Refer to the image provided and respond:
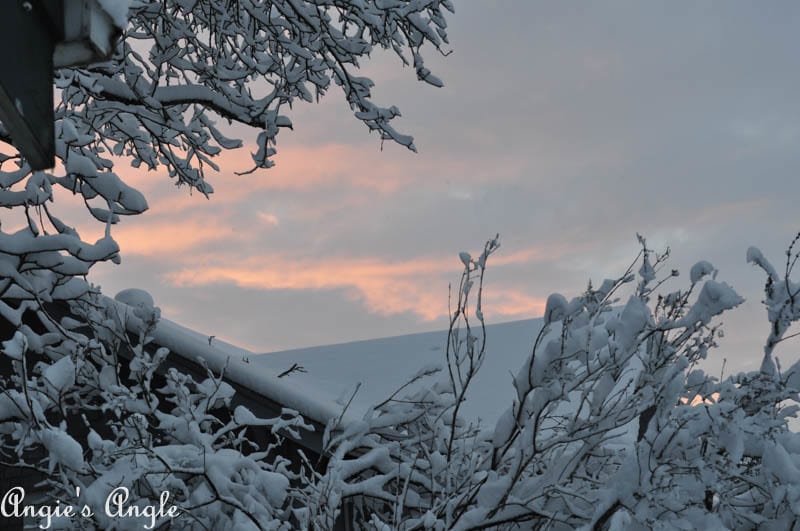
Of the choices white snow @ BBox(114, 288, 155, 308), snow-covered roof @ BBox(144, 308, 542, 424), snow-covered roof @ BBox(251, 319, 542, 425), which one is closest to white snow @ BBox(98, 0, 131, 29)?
snow-covered roof @ BBox(144, 308, 542, 424)

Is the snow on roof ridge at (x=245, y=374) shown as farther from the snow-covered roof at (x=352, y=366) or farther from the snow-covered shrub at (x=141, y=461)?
the snow-covered shrub at (x=141, y=461)

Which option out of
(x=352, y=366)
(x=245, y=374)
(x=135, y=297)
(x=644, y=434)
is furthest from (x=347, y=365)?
(x=644, y=434)

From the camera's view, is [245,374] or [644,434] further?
[245,374]

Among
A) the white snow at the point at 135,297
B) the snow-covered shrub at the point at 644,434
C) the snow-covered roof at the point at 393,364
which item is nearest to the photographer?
the snow-covered shrub at the point at 644,434

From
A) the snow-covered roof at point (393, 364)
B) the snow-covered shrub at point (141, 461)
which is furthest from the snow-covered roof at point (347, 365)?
the snow-covered shrub at point (141, 461)

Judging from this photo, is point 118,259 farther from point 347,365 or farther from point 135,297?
point 347,365

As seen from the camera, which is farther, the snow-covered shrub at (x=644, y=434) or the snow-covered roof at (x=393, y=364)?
the snow-covered roof at (x=393, y=364)

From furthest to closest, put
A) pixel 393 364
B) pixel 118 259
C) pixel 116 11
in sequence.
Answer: pixel 393 364 → pixel 118 259 → pixel 116 11

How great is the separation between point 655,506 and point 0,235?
3.64m

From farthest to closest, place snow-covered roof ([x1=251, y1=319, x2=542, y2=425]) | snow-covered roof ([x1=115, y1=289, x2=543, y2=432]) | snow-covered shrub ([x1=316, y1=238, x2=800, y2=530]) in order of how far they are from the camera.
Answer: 1. snow-covered roof ([x1=251, y1=319, x2=542, y2=425])
2. snow-covered roof ([x1=115, y1=289, x2=543, y2=432])
3. snow-covered shrub ([x1=316, y1=238, x2=800, y2=530])

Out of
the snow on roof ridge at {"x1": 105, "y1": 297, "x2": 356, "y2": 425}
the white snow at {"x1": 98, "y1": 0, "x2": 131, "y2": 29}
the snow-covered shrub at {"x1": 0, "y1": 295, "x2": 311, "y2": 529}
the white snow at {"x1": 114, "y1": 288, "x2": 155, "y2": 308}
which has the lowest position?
the snow-covered shrub at {"x1": 0, "y1": 295, "x2": 311, "y2": 529}

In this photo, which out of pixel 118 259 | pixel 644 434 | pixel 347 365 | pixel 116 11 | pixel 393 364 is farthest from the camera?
pixel 347 365

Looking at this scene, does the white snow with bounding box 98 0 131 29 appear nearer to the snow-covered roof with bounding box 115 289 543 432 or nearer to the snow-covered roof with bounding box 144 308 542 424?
the snow-covered roof with bounding box 115 289 543 432

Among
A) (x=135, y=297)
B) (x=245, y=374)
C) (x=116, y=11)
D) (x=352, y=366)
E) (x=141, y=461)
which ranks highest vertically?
(x=116, y=11)
